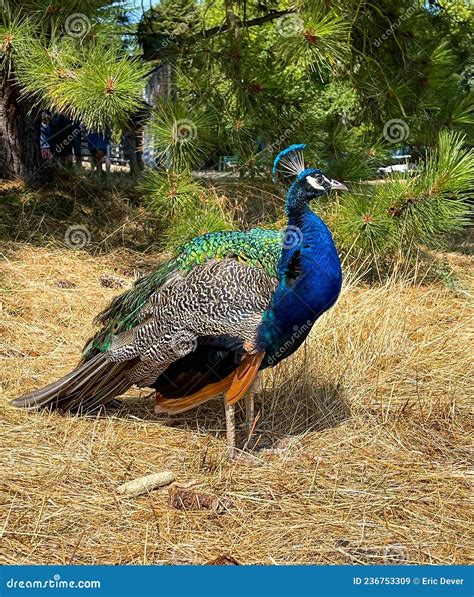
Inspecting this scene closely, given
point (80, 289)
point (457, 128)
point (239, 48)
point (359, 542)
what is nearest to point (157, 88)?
point (239, 48)

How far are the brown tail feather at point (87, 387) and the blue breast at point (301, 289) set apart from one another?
644 millimetres

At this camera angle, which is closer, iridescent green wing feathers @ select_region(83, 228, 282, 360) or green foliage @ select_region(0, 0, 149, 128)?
iridescent green wing feathers @ select_region(83, 228, 282, 360)

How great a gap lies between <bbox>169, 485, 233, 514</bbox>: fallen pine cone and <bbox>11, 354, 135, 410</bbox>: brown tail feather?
60cm

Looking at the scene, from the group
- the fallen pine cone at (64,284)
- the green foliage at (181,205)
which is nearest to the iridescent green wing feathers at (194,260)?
the green foliage at (181,205)

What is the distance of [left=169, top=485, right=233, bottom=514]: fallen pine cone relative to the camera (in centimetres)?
239

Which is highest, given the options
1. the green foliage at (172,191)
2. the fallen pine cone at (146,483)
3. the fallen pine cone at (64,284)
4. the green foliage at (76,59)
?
the green foliage at (76,59)

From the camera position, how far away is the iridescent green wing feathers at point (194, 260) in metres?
2.71

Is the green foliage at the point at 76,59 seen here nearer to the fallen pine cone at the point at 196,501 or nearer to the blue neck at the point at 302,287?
the blue neck at the point at 302,287

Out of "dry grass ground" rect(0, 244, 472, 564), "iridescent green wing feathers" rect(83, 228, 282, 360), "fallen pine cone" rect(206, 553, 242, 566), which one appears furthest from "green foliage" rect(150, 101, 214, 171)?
"fallen pine cone" rect(206, 553, 242, 566)

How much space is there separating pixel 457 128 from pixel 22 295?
3.17 m

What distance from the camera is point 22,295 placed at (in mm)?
4473

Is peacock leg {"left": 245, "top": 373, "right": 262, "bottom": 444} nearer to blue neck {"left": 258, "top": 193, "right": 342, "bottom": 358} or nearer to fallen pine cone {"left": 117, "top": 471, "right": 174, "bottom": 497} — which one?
blue neck {"left": 258, "top": 193, "right": 342, "bottom": 358}

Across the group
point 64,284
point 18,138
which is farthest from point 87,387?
point 18,138

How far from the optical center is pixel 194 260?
2.78 m
